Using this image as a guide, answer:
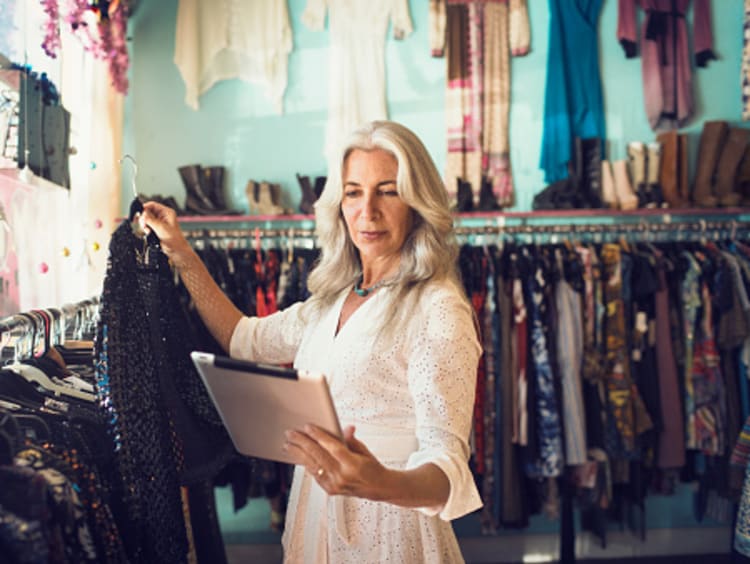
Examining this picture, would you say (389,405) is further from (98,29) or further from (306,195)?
(98,29)

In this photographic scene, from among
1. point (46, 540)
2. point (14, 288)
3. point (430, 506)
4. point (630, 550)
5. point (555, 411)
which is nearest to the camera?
point (46, 540)

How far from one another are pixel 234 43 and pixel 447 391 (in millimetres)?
3021

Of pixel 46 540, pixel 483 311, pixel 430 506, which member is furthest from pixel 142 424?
pixel 483 311

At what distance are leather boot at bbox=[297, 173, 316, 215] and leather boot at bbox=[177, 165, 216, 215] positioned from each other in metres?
0.49

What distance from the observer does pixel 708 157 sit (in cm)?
351

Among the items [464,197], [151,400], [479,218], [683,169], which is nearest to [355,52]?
[464,197]

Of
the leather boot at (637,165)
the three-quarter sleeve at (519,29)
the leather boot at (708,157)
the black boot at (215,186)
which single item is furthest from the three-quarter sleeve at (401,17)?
the leather boot at (708,157)

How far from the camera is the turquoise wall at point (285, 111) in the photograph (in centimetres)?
365

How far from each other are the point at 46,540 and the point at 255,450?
46 centimetres

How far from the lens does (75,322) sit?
1.93 m

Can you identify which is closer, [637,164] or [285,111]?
[637,164]

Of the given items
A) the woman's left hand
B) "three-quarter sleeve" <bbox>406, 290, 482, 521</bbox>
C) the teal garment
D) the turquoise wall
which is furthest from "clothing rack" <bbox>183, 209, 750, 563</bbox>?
the woman's left hand

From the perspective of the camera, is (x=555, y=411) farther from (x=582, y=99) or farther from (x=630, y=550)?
(x=582, y=99)

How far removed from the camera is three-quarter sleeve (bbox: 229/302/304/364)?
188 centimetres
